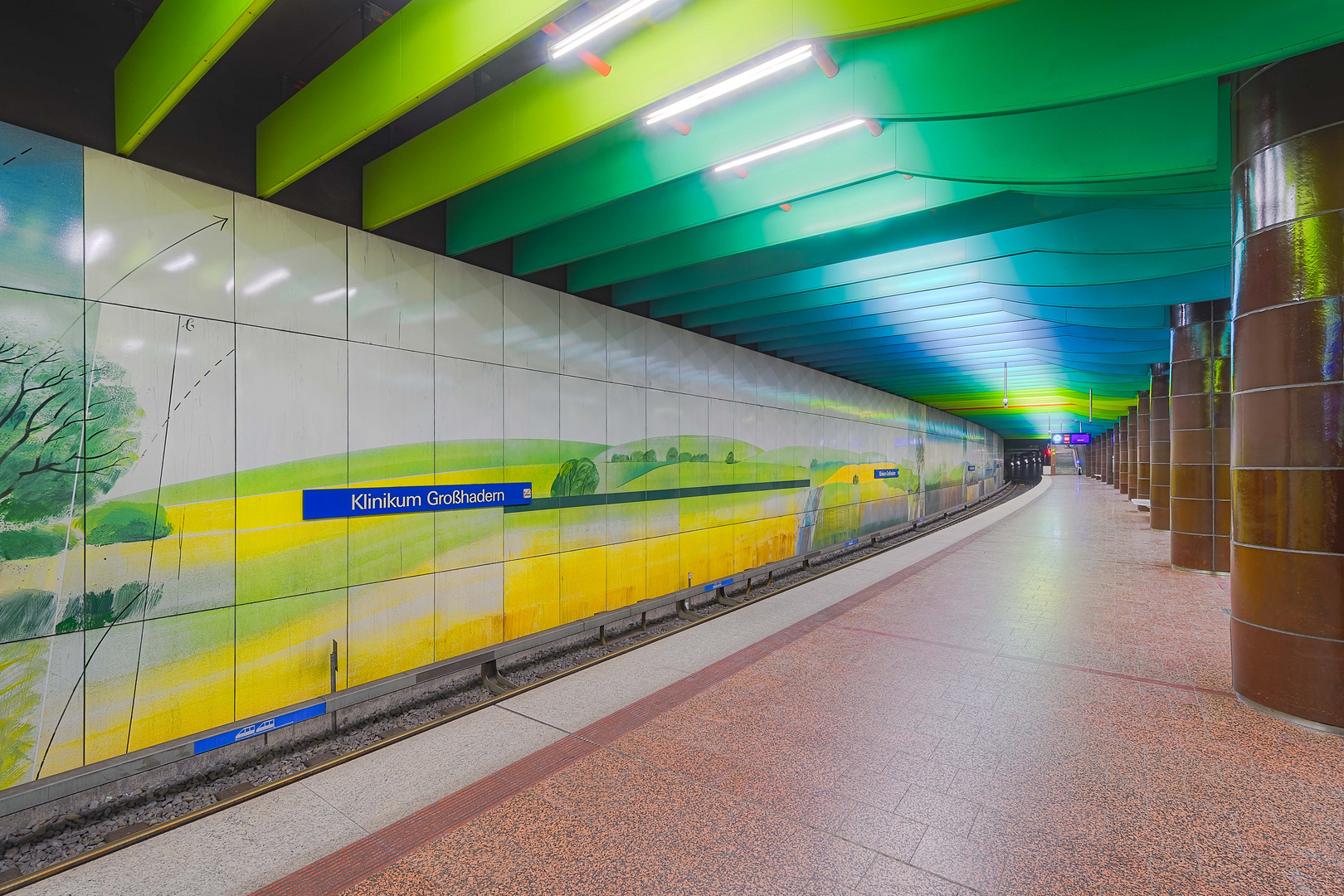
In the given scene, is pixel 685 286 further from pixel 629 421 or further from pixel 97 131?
pixel 97 131

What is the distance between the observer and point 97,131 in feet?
12.5

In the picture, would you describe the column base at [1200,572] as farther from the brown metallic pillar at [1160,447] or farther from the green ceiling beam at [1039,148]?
the green ceiling beam at [1039,148]

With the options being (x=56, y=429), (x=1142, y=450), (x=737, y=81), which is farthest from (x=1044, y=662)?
(x=1142, y=450)

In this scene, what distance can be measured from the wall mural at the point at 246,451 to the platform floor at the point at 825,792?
1316 mm

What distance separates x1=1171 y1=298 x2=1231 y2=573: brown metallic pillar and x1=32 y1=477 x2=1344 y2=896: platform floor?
476 cm

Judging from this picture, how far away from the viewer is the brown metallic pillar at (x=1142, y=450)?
790 inches

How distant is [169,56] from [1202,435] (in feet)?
42.6

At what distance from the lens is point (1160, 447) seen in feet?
47.0

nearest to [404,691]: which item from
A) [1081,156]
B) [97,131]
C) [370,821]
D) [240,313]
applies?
[370,821]

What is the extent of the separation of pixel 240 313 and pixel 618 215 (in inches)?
124

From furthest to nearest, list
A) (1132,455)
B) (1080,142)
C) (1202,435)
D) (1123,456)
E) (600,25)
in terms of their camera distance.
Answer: (1123,456) < (1132,455) < (1202,435) < (1080,142) < (600,25)

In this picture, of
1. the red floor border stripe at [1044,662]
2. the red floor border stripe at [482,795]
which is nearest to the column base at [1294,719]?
the red floor border stripe at [1044,662]

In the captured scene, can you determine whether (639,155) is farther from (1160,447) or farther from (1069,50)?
(1160,447)

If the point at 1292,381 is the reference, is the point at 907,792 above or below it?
below
